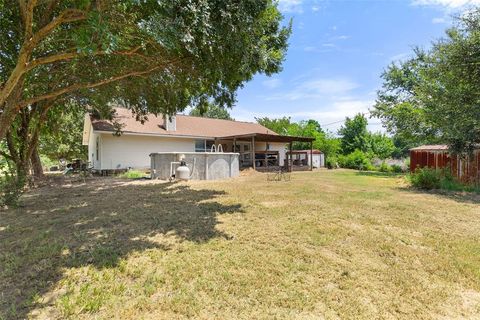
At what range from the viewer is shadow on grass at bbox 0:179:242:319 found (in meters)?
3.62

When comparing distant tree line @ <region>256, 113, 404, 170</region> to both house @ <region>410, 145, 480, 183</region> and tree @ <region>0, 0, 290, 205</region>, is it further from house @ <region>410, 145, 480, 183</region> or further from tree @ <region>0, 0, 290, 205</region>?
tree @ <region>0, 0, 290, 205</region>

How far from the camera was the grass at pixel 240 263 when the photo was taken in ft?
10.2

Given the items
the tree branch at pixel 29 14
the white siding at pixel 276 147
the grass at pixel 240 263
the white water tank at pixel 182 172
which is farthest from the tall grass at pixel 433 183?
the white siding at pixel 276 147

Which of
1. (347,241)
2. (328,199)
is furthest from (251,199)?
(347,241)

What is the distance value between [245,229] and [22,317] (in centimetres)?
354

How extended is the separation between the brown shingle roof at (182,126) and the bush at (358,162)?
9.65 meters

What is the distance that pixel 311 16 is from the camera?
1041cm

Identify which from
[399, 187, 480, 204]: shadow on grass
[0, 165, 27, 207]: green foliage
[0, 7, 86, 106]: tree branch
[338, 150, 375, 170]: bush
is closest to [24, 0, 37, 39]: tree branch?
[0, 7, 86, 106]: tree branch

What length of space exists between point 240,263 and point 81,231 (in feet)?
11.2

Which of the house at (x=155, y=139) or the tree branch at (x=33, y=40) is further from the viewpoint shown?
the house at (x=155, y=139)

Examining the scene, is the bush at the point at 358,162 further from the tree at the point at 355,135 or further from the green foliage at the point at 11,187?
the green foliage at the point at 11,187

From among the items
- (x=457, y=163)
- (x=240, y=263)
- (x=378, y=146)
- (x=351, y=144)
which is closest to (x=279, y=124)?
(x=351, y=144)

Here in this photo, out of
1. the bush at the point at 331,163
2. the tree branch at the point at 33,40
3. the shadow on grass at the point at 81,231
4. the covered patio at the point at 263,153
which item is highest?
the tree branch at the point at 33,40

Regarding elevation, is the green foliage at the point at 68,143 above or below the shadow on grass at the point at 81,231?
above
